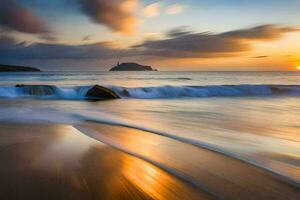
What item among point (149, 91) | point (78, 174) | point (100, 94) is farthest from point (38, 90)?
point (78, 174)

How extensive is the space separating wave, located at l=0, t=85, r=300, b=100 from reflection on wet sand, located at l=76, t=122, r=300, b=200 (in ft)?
45.0

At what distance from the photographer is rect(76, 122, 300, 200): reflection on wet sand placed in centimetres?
325

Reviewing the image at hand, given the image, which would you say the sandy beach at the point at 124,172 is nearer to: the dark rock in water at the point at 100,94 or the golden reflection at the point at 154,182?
the golden reflection at the point at 154,182

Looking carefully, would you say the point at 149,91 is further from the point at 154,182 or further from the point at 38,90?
the point at 154,182

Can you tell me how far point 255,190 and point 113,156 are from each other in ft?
6.78

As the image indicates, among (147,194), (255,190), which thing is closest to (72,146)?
(147,194)

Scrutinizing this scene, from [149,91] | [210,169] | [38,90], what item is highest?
[38,90]

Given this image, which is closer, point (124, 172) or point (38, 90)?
point (124, 172)

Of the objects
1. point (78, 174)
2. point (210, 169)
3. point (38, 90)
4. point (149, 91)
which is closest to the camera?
point (78, 174)

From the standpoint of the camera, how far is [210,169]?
158 inches

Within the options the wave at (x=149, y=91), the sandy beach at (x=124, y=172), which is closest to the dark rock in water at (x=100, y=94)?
the wave at (x=149, y=91)

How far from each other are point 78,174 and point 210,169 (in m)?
1.57

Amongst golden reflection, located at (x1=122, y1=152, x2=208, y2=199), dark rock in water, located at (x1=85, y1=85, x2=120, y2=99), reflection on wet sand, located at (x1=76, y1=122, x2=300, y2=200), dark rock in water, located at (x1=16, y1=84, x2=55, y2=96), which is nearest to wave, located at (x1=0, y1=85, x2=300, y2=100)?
dark rock in water, located at (x1=16, y1=84, x2=55, y2=96)

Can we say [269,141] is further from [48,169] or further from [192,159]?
[48,169]
